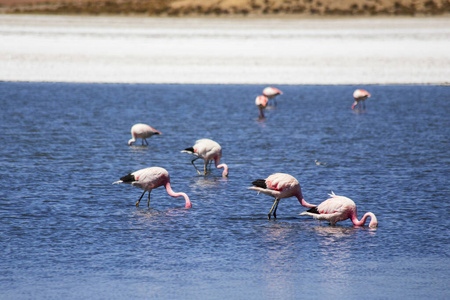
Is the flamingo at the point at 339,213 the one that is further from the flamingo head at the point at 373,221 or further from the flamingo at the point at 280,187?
the flamingo at the point at 280,187

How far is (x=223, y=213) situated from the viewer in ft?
37.8

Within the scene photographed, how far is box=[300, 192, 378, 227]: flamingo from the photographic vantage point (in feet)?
34.8

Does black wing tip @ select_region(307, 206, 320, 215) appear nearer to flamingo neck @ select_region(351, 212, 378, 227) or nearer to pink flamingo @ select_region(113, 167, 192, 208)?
flamingo neck @ select_region(351, 212, 378, 227)

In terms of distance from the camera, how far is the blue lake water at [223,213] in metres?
8.23

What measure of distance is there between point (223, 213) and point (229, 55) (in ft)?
Answer: 82.5

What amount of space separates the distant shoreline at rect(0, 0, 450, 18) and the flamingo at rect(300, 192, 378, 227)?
36855mm

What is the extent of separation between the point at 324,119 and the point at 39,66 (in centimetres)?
1724

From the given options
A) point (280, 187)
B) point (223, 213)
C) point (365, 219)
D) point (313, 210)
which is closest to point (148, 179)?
point (223, 213)

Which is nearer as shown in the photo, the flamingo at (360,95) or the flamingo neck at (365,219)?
the flamingo neck at (365,219)

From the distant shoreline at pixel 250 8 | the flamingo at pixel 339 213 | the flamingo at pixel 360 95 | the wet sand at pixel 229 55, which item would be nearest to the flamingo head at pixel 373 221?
the flamingo at pixel 339 213

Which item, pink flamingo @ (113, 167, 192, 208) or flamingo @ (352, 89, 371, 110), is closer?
pink flamingo @ (113, 167, 192, 208)

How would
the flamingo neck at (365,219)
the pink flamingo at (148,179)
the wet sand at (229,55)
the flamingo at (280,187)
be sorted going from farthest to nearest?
the wet sand at (229,55) < the pink flamingo at (148,179) < the flamingo at (280,187) < the flamingo neck at (365,219)

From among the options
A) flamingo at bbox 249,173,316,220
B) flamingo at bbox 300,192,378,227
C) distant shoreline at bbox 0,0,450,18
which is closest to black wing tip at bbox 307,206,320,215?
flamingo at bbox 300,192,378,227

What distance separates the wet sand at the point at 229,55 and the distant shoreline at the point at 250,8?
263 inches
